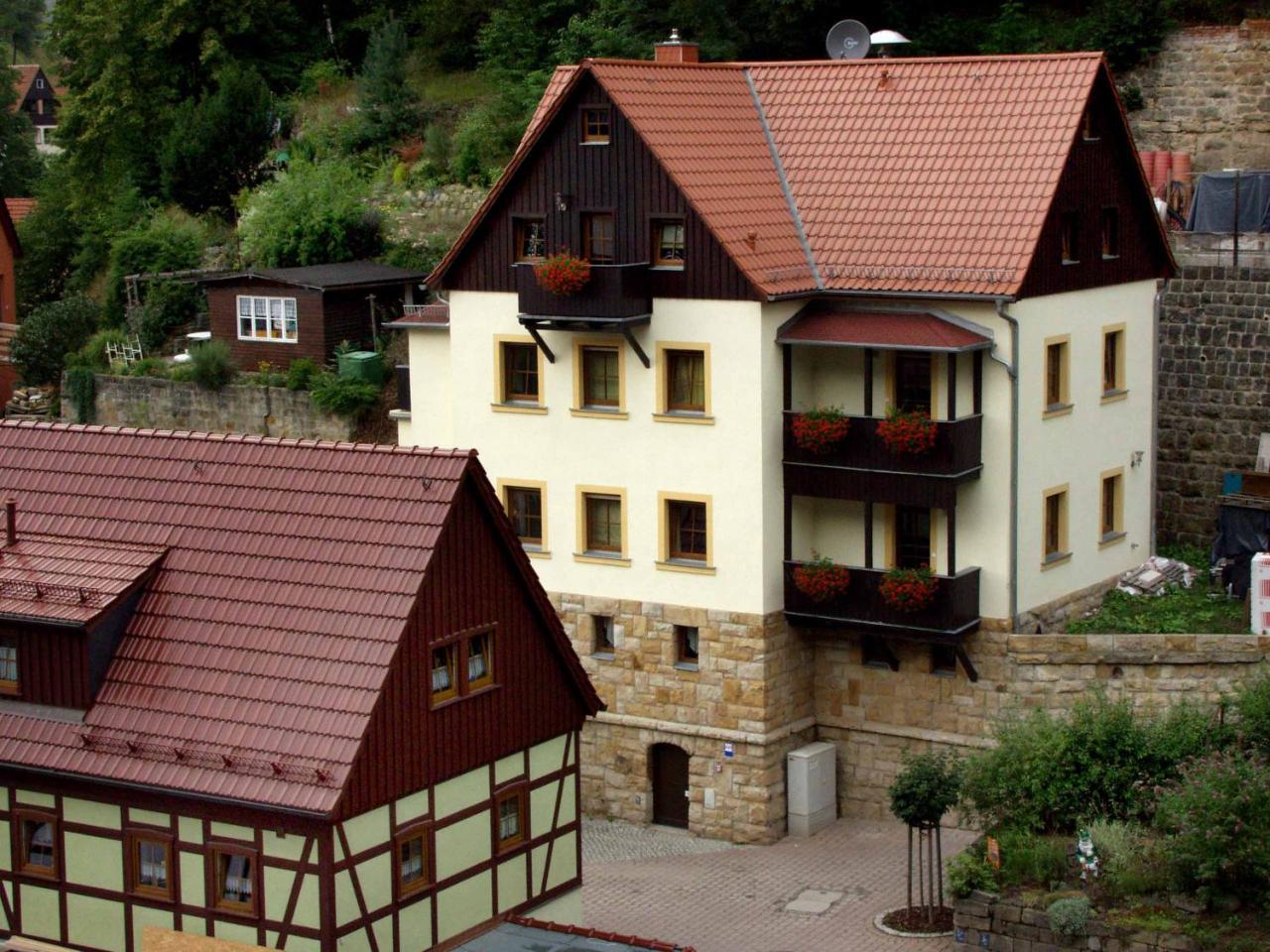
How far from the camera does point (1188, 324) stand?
39.3m

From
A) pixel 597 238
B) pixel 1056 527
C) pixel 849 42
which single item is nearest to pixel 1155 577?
pixel 1056 527

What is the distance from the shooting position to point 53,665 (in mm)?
26594

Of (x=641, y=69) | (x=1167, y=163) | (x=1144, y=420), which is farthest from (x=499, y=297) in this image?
(x=1167, y=163)

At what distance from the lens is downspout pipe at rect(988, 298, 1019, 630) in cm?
3309

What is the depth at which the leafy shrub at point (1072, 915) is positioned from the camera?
28.4 m

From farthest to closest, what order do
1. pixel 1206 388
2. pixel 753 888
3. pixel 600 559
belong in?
pixel 1206 388, pixel 600 559, pixel 753 888

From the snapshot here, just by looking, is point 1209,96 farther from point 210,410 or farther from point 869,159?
point 210,410

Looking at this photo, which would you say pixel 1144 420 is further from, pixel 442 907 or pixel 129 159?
pixel 129 159

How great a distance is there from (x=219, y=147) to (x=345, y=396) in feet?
45.9

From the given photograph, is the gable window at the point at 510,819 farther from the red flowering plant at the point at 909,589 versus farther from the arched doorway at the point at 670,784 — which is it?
the arched doorway at the point at 670,784

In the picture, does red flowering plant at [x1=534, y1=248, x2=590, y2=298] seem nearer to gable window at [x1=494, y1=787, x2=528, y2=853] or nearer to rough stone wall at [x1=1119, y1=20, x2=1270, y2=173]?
gable window at [x1=494, y1=787, x2=528, y2=853]

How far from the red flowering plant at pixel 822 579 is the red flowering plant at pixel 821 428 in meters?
1.68

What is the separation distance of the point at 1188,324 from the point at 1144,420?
2770 mm

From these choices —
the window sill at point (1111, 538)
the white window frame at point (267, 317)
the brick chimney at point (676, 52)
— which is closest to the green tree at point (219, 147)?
the white window frame at point (267, 317)
